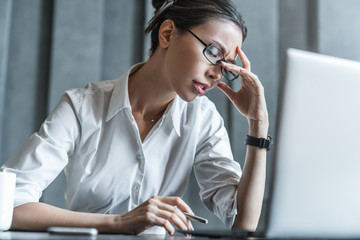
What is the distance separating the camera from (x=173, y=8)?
1.47 meters

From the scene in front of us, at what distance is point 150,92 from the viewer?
1.52 m

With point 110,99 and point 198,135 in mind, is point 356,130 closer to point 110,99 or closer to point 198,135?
point 198,135

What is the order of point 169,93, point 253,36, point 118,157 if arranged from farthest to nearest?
point 253,36, point 169,93, point 118,157

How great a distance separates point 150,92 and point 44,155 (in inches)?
18.2

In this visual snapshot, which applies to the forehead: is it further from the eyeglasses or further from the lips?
the lips

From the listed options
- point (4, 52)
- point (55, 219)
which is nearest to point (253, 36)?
point (4, 52)

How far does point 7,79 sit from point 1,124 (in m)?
0.26

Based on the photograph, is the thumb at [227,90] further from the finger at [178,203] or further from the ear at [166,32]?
the finger at [178,203]

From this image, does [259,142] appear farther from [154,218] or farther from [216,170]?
[154,218]

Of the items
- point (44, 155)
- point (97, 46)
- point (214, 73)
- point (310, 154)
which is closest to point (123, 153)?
point (44, 155)

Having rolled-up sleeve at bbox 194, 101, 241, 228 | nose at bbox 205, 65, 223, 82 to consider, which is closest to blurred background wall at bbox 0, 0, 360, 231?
rolled-up sleeve at bbox 194, 101, 241, 228

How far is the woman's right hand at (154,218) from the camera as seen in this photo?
0.98m

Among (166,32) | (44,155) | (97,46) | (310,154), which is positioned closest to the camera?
(310,154)

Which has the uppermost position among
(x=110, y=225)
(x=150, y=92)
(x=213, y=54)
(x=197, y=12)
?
(x=197, y=12)
